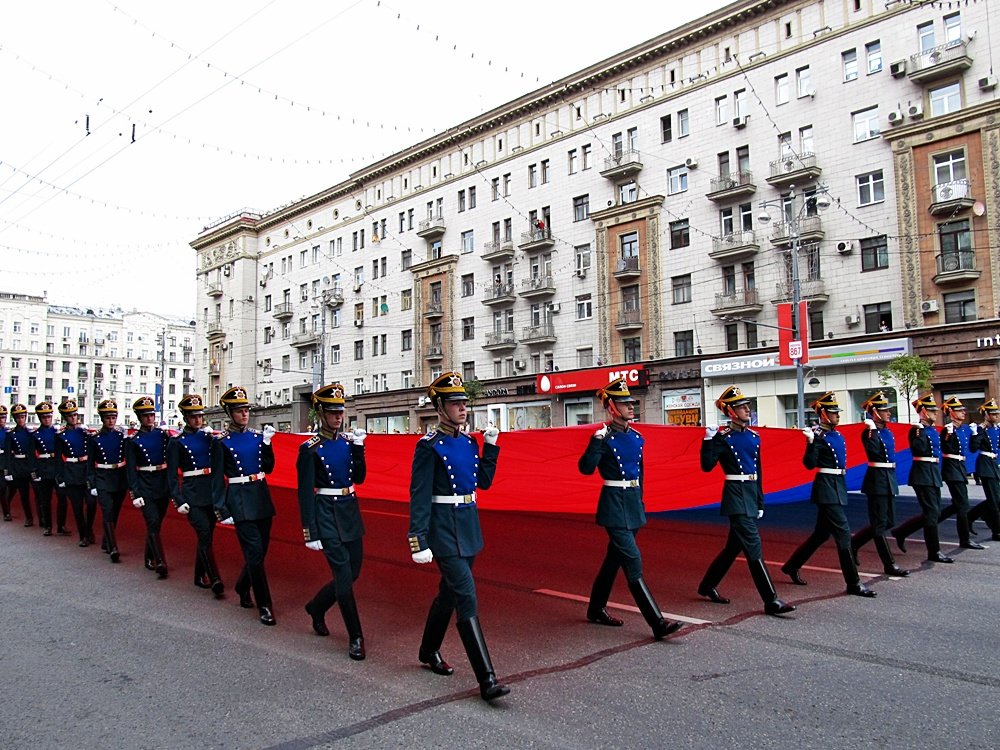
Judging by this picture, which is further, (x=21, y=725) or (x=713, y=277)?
(x=713, y=277)

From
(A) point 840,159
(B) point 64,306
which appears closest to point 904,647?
(A) point 840,159

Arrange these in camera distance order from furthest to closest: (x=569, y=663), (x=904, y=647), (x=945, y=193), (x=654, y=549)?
(x=945, y=193) < (x=654, y=549) < (x=904, y=647) < (x=569, y=663)

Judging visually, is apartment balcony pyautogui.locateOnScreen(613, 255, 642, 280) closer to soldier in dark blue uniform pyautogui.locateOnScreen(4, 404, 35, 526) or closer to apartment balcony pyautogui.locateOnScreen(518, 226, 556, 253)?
apartment balcony pyautogui.locateOnScreen(518, 226, 556, 253)

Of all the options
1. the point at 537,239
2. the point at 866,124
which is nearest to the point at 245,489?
the point at 866,124

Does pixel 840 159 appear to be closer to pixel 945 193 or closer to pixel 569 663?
pixel 945 193

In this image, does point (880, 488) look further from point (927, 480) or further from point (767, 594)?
point (767, 594)

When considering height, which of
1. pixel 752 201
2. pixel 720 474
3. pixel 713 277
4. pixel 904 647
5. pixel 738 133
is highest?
pixel 738 133

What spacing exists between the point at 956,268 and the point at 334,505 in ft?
105

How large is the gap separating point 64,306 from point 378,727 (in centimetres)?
11556

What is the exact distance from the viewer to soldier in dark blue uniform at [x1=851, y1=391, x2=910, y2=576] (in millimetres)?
9172

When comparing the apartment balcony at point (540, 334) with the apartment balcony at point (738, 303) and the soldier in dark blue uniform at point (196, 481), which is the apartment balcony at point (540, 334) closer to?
the apartment balcony at point (738, 303)

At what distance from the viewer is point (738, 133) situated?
123ft

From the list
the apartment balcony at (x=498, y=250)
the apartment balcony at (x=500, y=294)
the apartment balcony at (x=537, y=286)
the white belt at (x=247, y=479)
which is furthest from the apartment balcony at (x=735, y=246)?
the white belt at (x=247, y=479)

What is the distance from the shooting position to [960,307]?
31.3 meters
